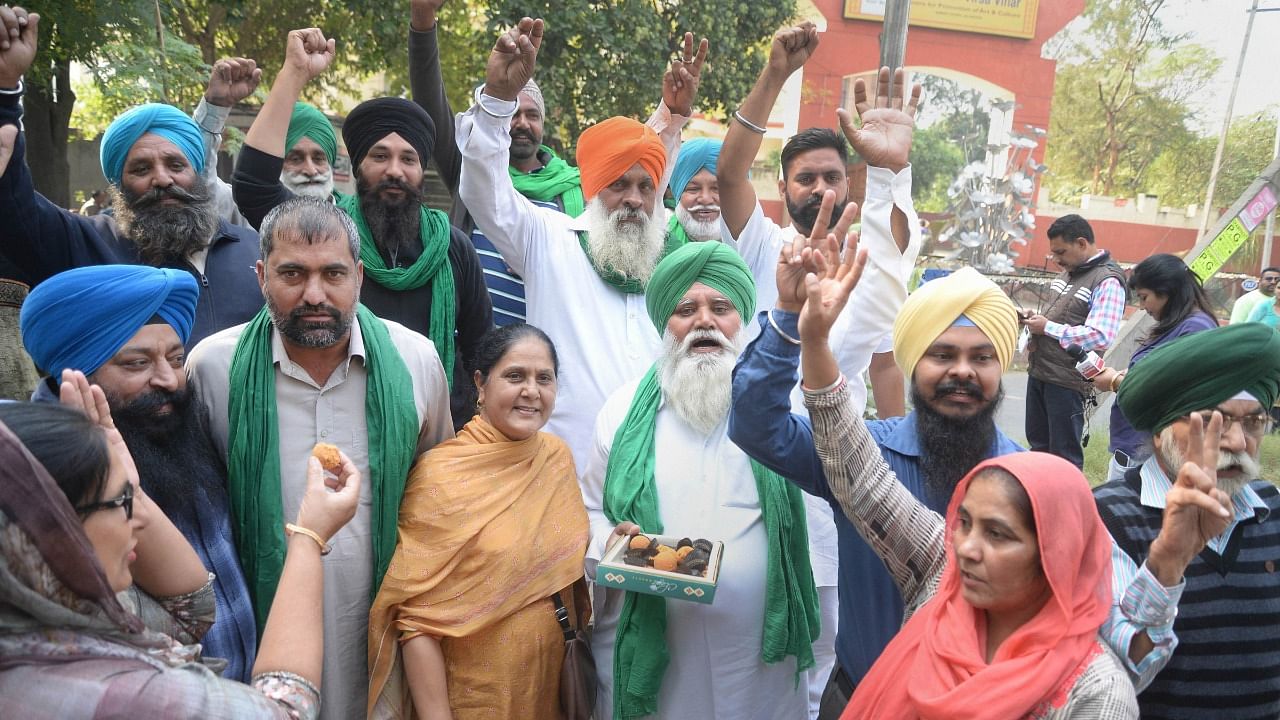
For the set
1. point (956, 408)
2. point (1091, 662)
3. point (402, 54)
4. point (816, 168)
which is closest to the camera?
point (1091, 662)

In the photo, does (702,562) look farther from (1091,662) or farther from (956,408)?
(1091,662)

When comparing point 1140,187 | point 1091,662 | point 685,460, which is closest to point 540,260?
point 685,460

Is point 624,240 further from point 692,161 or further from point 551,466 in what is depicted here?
point 551,466

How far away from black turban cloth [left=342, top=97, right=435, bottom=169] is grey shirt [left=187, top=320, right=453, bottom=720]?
1.29 meters

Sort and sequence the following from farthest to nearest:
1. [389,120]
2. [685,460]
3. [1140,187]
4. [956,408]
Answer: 1. [1140,187]
2. [389,120]
3. [685,460]
4. [956,408]

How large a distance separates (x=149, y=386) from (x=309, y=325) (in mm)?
452

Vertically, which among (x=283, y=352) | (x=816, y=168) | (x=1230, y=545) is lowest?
(x=1230, y=545)

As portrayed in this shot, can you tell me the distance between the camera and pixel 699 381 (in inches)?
113

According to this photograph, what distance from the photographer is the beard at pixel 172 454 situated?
2.28 meters

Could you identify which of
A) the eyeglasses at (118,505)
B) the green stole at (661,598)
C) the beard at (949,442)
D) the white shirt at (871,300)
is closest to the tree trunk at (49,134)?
the green stole at (661,598)

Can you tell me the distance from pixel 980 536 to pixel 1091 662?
1.05 feet

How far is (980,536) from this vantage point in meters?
1.90

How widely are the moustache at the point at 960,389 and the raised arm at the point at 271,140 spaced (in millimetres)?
2514

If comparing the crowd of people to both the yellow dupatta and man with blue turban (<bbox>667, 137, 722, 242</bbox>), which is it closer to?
the yellow dupatta
